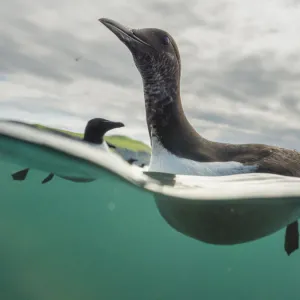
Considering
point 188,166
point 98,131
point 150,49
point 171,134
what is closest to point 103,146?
point 98,131

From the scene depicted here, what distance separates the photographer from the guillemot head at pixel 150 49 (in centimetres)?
318

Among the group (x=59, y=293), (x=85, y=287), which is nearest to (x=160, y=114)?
(x=59, y=293)

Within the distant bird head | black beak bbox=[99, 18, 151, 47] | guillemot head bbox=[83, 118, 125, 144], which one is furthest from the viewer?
the distant bird head

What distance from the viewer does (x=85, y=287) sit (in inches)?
358

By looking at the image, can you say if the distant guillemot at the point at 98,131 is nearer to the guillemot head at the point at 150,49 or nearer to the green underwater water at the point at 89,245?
the guillemot head at the point at 150,49

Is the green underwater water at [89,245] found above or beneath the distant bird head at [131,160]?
beneath

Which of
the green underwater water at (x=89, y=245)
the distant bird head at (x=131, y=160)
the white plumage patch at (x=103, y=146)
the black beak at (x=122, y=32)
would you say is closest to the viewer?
the black beak at (x=122, y=32)

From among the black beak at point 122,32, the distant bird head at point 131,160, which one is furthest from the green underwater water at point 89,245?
the black beak at point 122,32

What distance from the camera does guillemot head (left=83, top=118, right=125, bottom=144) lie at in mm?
3271

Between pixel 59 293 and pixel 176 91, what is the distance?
6.06 m

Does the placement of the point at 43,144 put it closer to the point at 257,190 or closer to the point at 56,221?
the point at 257,190

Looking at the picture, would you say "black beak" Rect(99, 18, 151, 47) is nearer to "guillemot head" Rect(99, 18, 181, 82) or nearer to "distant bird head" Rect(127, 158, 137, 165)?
"guillemot head" Rect(99, 18, 181, 82)

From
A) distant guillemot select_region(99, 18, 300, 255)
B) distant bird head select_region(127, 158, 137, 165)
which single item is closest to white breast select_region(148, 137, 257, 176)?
distant guillemot select_region(99, 18, 300, 255)

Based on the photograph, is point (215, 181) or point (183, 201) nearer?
point (215, 181)
